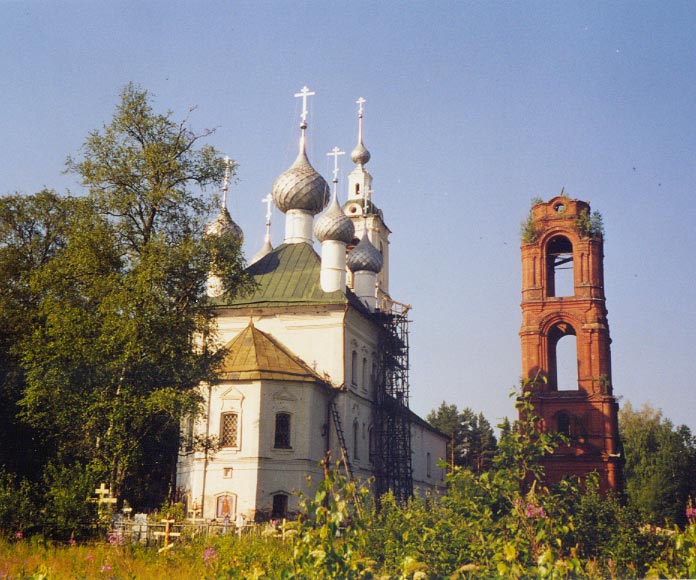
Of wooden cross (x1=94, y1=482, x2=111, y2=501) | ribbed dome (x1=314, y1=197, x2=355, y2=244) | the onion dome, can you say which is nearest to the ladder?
ribbed dome (x1=314, y1=197, x2=355, y2=244)

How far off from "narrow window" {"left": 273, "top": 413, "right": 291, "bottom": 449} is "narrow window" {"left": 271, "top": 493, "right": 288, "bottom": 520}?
1.61 m

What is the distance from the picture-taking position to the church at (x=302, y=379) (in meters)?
26.9

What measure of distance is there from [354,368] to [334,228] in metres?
5.49

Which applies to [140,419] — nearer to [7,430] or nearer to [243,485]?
A: [7,430]

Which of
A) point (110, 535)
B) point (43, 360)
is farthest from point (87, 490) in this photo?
point (43, 360)

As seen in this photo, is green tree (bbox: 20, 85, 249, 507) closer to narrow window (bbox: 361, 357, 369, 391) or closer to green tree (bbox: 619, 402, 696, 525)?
narrow window (bbox: 361, 357, 369, 391)

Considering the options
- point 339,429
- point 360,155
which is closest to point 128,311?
point 339,429

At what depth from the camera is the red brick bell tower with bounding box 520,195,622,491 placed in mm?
35438

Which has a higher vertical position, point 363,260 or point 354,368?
point 363,260

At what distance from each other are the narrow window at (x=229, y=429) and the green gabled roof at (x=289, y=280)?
4667 millimetres

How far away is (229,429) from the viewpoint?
27578 mm

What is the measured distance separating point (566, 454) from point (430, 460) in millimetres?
9224

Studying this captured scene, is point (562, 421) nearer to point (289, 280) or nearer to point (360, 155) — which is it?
point (289, 280)

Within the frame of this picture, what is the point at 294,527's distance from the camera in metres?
7.14
